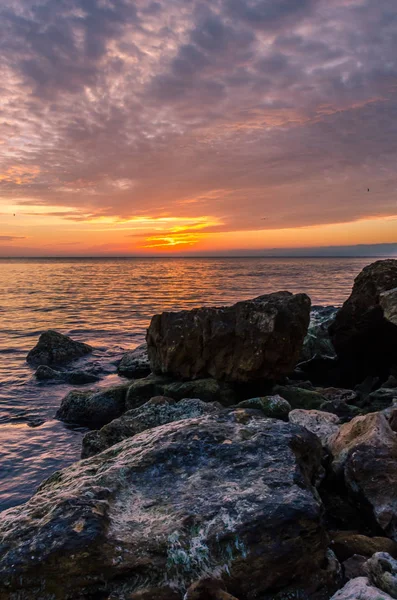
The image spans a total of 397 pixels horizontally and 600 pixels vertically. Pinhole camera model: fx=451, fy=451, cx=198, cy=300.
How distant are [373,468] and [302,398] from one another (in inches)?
213

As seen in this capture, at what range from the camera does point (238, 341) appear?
11656 millimetres

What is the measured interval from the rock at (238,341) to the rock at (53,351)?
6.80m

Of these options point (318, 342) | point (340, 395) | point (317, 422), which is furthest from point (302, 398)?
point (318, 342)

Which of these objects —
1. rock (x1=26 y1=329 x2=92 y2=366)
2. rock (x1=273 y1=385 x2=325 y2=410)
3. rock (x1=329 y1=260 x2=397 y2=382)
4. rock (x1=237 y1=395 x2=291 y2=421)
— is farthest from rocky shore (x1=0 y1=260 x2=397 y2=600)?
rock (x1=26 y1=329 x2=92 y2=366)

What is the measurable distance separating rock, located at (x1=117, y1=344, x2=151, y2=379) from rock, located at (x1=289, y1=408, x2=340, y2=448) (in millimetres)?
8117

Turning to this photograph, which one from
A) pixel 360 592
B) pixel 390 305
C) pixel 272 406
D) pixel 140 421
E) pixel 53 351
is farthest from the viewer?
pixel 53 351

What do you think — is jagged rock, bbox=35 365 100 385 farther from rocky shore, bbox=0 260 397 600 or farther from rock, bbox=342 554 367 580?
rock, bbox=342 554 367 580

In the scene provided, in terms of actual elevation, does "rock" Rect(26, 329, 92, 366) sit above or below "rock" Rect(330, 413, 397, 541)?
below

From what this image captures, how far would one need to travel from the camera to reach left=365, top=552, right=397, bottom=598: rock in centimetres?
381

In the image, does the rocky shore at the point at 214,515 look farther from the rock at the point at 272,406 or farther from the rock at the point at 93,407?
the rock at the point at 93,407

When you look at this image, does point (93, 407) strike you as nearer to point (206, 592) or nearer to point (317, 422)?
point (317, 422)

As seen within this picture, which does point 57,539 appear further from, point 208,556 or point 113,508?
point 208,556

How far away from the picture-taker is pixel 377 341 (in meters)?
13.0

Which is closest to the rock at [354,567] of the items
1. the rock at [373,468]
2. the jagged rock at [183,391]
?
the rock at [373,468]
